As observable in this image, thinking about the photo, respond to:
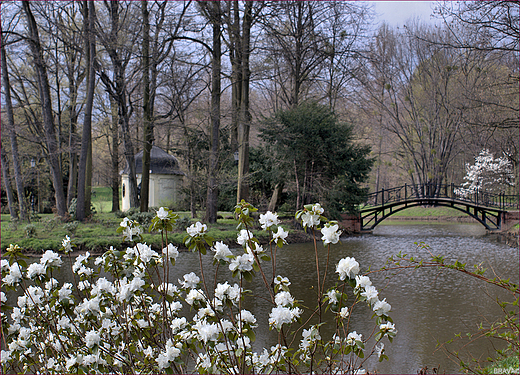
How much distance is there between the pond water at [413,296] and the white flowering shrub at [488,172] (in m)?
10.9

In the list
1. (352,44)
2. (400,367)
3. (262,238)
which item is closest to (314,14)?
(352,44)

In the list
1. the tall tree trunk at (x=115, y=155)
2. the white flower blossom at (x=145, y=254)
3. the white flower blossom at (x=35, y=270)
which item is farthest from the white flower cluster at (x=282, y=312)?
the tall tree trunk at (x=115, y=155)

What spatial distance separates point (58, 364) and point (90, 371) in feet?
1.14

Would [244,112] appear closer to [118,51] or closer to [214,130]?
[214,130]

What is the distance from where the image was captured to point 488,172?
25.2m

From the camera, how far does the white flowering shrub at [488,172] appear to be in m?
24.3

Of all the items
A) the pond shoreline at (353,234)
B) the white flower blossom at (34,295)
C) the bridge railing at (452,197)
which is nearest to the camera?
the white flower blossom at (34,295)

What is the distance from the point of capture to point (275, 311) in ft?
6.79

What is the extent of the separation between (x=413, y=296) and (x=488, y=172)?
2085 centimetres

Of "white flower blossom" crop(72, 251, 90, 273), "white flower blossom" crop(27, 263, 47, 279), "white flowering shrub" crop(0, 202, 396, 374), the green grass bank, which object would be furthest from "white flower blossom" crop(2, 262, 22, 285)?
the green grass bank

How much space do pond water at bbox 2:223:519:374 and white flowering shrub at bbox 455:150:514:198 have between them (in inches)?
430

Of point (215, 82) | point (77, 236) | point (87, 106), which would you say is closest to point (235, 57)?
point (215, 82)

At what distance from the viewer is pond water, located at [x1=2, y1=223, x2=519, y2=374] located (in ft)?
16.8

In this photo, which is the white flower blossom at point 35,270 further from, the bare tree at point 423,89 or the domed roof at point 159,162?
the bare tree at point 423,89
